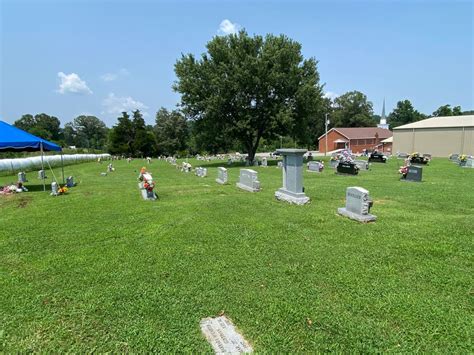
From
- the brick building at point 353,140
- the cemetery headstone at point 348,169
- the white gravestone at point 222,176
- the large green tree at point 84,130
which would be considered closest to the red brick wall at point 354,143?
the brick building at point 353,140

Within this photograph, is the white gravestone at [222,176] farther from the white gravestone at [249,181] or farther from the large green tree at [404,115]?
the large green tree at [404,115]

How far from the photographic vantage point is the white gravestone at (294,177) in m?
9.23

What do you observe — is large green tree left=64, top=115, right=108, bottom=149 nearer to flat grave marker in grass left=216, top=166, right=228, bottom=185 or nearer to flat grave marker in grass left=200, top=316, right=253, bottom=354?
flat grave marker in grass left=216, top=166, right=228, bottom=185

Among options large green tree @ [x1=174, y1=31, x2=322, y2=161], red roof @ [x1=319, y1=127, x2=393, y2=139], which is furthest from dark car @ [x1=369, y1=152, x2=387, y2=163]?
red roof @ [x1=319, y1=127, x2=393, y2=139]

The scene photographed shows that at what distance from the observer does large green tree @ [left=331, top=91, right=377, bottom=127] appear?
7406cm

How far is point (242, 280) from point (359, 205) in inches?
167

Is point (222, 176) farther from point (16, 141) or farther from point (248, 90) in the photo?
point (248, 90)

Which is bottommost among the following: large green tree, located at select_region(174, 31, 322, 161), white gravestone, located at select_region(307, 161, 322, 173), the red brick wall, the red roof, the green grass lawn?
the green grass lawn

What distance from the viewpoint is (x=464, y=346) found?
2.89m

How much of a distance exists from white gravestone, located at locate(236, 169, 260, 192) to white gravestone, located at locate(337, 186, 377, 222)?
4833mm

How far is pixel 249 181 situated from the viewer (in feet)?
40.1

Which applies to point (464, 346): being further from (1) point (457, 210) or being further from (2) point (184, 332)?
(1) point (457, 210)

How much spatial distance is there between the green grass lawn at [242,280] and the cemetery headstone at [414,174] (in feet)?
23.1

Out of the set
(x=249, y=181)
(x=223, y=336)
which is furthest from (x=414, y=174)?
(x=223, y=336)
